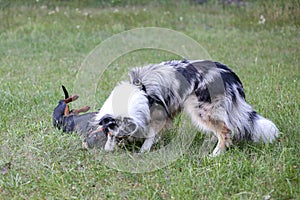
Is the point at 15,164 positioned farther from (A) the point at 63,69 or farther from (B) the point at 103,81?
(A) the point at 63,69

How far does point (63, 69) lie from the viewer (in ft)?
22.5

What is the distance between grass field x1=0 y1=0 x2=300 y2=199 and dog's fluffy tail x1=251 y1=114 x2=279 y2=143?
84 mm

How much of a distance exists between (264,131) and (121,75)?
9.69 feet

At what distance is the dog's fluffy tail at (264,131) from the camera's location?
12.2 ft

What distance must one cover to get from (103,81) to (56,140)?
7.18 feet

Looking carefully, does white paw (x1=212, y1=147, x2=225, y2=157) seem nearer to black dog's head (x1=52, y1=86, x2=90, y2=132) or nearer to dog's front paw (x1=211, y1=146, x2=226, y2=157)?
dog's front paw (x1=211, y1=146, x2=226, y2=157)

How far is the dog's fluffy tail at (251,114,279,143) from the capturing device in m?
3.72

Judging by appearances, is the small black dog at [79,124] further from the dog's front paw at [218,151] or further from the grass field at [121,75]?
the dog's front paw at [218,151]

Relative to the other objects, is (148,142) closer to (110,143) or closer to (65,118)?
(110,143)

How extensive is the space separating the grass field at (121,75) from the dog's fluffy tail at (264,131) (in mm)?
84

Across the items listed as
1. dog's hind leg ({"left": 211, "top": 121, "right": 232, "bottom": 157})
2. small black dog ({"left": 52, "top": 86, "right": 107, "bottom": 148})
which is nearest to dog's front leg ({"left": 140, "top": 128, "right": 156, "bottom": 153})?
small black dog ({"left": 52, "top": 86, "right": 107, "bottom": 148})

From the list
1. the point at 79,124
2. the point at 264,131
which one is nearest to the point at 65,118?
the point at 79,124

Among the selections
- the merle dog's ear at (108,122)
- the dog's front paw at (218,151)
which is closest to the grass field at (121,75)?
the dog's front paw at (218,151)

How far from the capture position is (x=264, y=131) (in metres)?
3.72
